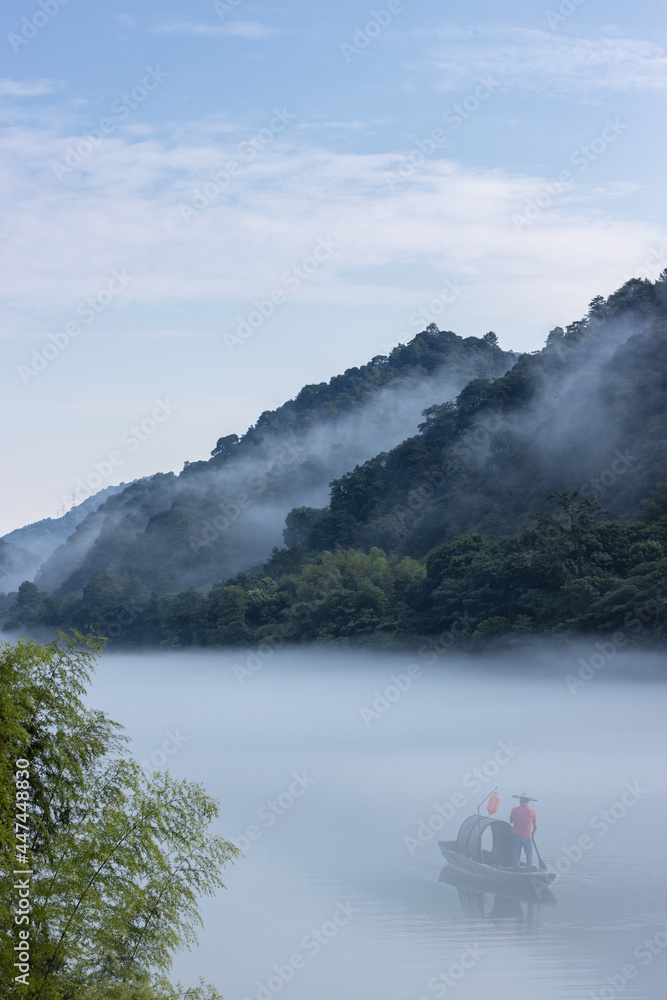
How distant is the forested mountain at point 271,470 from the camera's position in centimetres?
9475

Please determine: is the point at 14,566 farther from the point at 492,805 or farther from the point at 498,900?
the point at 498,900

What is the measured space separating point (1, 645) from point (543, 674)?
3646cm

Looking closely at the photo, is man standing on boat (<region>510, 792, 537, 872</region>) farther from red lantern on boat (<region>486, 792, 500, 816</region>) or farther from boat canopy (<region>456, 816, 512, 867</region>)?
red lantern on boat (<region>486, 792, 500, 816</region>)

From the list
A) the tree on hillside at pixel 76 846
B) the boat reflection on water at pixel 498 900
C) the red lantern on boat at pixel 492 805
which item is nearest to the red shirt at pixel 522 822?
the red lantern on boat at pixel 492 805

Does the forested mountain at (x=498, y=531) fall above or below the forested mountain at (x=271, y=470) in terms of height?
below

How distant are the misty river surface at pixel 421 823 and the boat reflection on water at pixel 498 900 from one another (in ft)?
0.13

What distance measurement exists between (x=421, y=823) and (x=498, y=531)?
1258 inches

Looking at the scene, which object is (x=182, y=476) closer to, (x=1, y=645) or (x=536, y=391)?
(x=536, y=391)

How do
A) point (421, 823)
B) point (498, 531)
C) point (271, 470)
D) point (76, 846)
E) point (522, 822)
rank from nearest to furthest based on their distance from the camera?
point (76, 846) → point (522, 822) → point (421, 823) → point (498, 531) → point (271, 470)

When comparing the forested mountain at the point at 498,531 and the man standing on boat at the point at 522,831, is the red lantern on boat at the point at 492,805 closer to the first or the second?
the man standing on boat at the point at 522,831

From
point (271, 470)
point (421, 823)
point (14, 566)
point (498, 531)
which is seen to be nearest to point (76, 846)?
point (421, 823)

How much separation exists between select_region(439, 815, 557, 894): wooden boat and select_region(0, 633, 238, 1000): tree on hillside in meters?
10.1

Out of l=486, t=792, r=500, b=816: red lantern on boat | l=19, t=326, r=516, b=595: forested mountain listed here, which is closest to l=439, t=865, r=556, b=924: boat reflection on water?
l=486, t=792, r=500, b=816: red lantern on boat

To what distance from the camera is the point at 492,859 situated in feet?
61.4
